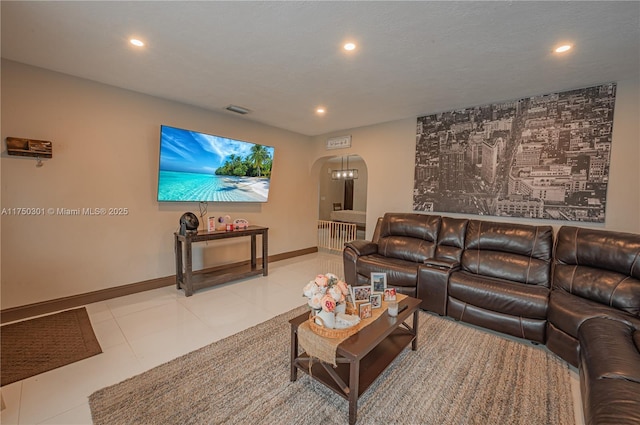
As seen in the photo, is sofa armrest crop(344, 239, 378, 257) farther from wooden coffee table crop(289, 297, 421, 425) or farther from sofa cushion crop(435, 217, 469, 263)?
wooden coffee table crop(289, 297, 421, 425)

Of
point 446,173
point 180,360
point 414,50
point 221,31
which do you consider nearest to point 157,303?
point 180,360

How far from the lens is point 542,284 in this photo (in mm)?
2625

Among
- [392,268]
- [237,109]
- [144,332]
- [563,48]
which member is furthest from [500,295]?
[237,109]

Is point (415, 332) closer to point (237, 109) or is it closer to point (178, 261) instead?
point (178, 261)

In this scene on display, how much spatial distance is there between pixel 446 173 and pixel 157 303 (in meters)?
4.23

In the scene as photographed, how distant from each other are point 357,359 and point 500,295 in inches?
70.8

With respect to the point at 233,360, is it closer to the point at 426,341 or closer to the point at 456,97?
the point at 426,341

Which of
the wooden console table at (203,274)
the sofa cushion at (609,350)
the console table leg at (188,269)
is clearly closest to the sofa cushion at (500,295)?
the sofa cushion at (609,350)

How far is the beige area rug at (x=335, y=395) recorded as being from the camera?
5.18ft

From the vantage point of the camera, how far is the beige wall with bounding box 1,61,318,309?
2633 mm

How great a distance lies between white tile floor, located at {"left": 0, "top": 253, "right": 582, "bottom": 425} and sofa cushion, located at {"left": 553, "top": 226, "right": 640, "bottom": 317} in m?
0.75

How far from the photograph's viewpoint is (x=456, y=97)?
329cm

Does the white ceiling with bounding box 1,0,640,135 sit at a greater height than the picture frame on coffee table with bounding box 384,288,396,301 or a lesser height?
greater

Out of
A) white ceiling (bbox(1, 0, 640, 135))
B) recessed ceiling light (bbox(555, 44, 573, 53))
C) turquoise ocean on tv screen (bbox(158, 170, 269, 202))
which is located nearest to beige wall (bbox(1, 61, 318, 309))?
turquoise ocean on tv screen (bbox(158, 170, 269, 202))
